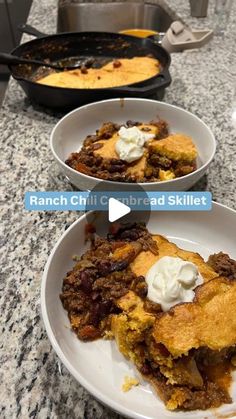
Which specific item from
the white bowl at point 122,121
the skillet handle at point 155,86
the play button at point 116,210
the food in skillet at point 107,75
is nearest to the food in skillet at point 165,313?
the play button at point 116,210

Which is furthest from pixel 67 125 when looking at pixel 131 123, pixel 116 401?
pixel 116 401

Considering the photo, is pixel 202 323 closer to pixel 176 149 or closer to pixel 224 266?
pixel 224 266

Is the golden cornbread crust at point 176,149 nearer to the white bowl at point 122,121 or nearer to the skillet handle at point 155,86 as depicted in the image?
the white bowl at point 122,121

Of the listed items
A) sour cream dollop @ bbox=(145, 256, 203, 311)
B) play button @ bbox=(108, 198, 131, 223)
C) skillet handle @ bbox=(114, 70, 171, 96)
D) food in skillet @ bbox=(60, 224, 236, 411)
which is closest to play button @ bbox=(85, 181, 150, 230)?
play button @ bbox=(108, 198, 131, 223)

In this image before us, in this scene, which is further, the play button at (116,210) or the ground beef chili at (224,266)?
the play button at (116,210)

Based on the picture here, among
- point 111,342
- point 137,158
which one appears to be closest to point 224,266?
point 111,342

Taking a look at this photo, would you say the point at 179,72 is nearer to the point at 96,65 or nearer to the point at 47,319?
A: the point at 96,65
